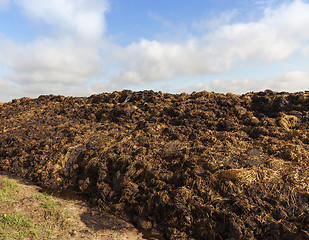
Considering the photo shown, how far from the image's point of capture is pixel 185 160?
4965 millimetres

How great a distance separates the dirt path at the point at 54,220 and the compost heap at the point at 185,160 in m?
0.32

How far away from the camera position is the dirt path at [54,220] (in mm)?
3797

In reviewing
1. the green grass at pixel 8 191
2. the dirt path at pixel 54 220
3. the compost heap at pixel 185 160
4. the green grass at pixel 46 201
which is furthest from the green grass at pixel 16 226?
the compost heap at pixel 185 160

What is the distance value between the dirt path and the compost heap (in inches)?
12.7

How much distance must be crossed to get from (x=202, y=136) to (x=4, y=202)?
500 cm

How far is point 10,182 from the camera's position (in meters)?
5.61

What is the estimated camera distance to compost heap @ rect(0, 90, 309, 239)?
3883 mm

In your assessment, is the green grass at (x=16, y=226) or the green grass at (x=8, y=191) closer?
the green grass at (x=16, y=226)

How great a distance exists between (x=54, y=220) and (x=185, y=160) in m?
2.91

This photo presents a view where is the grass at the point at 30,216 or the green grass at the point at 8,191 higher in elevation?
the green grass at the point at 8,191

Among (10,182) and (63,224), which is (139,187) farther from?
(10,182)

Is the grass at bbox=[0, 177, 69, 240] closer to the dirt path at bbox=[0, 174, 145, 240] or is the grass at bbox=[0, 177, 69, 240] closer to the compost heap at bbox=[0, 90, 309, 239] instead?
the dirt path at bbox=[0, 174, 145, 240]

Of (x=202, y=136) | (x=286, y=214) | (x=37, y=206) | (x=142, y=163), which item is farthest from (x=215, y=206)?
(x=37, y=206)

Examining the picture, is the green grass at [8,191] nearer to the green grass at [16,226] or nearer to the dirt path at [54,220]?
the dirt path at [54,220]
